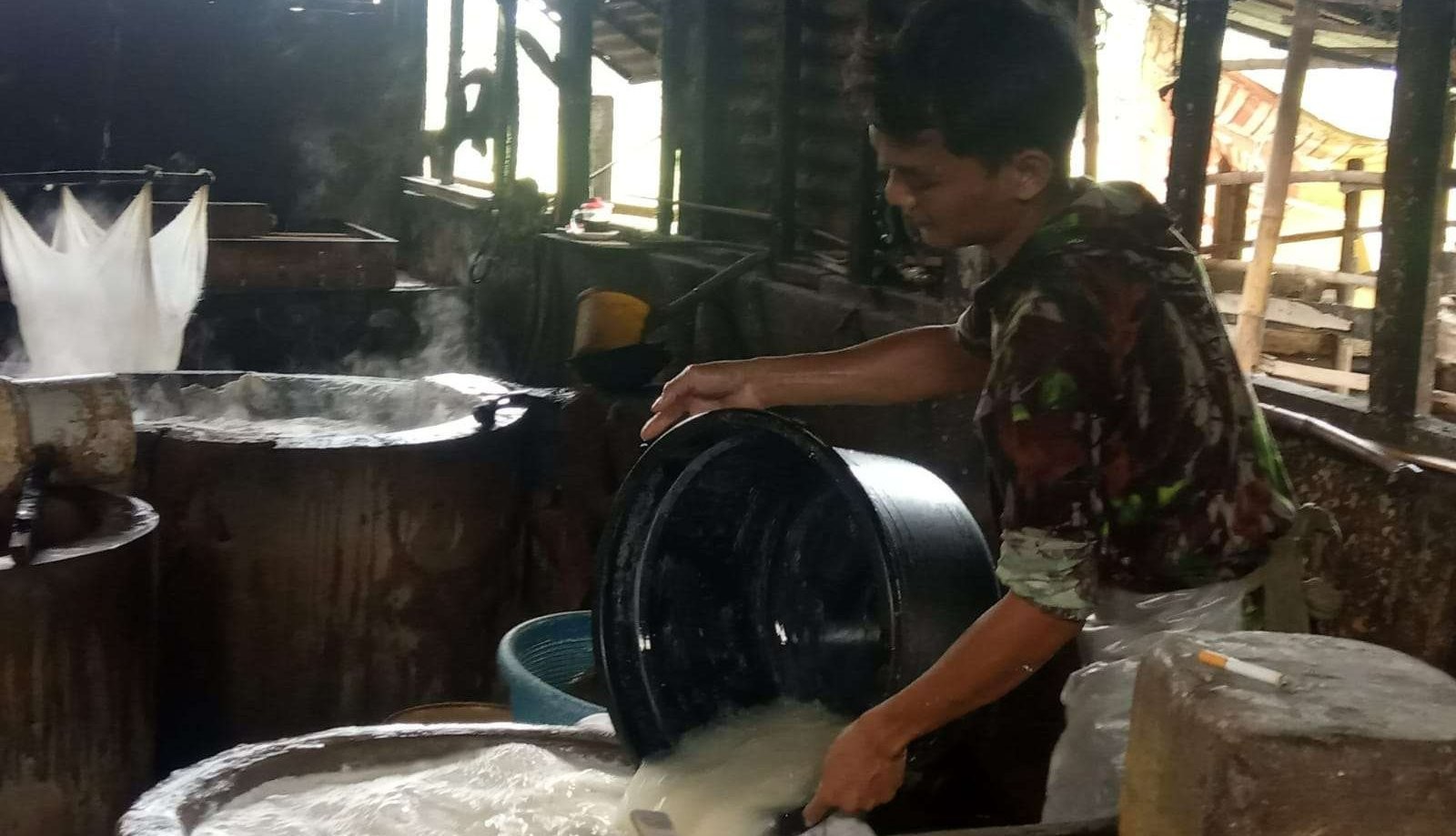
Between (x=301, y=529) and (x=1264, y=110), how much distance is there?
10.4m

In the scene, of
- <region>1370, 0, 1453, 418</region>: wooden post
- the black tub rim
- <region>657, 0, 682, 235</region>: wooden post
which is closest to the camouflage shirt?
<region>1370, 0, 1453, 418</region>: wooden post

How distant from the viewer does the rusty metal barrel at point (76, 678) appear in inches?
129

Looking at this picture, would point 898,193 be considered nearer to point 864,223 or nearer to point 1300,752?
point 1300,752

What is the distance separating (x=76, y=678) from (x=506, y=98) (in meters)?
7.74

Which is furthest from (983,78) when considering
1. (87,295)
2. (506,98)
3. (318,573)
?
(506,98)

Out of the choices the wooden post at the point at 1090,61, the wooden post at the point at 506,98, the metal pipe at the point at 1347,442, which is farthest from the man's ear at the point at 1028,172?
the wooden post at the point at 506,98

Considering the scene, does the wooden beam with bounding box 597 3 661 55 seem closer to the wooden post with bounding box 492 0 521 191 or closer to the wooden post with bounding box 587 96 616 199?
the wooden post with bounding box 492 0 521 191

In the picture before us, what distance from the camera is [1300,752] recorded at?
54.6 inches

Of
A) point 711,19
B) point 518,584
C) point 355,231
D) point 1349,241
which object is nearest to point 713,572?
point 518,584

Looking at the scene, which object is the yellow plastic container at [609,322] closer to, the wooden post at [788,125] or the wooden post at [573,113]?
the wooden post at [788,125]

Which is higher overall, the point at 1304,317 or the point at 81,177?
the point at 81,177

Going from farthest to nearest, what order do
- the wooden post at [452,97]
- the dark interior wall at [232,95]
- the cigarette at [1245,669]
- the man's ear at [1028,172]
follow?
the wooden post at [452,97], the dark interior wall at [232,95], the man's ear at [1028,172], the cigarette at [1245,669]

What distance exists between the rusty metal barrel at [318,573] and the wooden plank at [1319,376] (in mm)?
3332

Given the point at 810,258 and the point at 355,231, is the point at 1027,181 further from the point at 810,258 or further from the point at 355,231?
the point at 355,231
